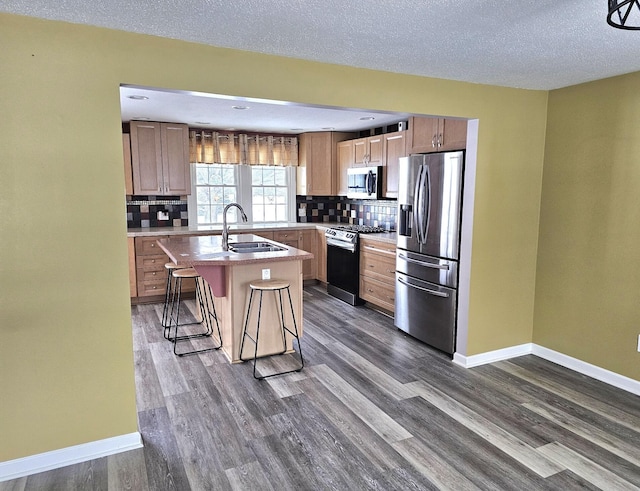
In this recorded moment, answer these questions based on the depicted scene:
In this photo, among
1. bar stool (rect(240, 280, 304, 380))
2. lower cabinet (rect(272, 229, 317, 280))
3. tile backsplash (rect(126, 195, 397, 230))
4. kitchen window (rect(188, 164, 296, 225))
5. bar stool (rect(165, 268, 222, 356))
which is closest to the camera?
bar stool (rect(240, 280, 304, 380))

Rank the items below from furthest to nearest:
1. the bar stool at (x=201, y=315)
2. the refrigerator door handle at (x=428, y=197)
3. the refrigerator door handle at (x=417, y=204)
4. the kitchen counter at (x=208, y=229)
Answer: the kitchen counter at (x=208, y=229) → the bar stool at (x=201, y=315) → the refrigerator door handle at (x=417, y=204) → the refrigerator door handle at (x=428, y=197)

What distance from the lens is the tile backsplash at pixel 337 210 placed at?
6.07 meters

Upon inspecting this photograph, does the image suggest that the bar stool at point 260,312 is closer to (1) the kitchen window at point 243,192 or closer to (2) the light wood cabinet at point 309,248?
(2) the light wood cabinet at point 309,248

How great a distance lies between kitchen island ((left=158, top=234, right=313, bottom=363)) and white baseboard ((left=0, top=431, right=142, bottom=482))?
1277 mm

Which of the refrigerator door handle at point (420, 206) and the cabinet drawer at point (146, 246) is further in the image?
the cabinet drawer at point (146, 246)

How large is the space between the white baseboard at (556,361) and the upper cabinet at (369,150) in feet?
8.54

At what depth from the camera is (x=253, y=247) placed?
4.23 meters

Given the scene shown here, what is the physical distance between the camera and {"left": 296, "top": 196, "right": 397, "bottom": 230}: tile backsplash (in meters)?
6.07

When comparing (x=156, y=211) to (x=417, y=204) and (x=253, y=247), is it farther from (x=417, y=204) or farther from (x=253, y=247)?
(x=417, y=204)

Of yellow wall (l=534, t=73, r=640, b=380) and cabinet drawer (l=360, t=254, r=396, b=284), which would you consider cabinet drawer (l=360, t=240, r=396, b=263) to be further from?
yellow wall (l=534, t=73, r=640, b=380)

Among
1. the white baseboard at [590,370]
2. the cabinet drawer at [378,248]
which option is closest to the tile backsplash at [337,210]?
the cabinet drawer at [378,248]

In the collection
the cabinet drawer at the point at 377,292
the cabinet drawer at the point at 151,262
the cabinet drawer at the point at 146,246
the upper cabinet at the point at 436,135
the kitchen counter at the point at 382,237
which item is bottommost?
the cabinet drawer at the point at 377,292

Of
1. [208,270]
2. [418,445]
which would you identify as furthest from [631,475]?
[208,270]

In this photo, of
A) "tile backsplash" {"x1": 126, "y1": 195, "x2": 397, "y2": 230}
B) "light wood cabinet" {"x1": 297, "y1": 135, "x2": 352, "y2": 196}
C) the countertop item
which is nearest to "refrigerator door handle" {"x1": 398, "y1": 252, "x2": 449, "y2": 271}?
the countertop item
